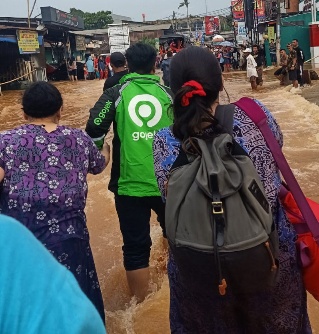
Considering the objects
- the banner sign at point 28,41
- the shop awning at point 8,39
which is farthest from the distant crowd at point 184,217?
the banner sign at point 28,41

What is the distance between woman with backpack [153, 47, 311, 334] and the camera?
1.75m

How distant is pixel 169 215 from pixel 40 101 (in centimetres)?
103

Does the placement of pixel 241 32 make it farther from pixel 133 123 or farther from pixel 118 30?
pixel 133 123

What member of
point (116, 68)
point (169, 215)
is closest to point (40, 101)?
point (169, 215)

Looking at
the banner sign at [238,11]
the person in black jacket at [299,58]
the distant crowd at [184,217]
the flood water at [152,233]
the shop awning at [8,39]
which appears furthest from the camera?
the banner sign at [238,11]

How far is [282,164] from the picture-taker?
5.94 feet

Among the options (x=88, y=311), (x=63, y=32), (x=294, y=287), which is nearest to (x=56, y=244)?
(x=294, y=287)

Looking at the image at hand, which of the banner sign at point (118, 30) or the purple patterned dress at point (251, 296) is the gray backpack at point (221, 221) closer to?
the purple patterned dress at point (251, 296)

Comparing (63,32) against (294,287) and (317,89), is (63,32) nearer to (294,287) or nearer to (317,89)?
(317,89)

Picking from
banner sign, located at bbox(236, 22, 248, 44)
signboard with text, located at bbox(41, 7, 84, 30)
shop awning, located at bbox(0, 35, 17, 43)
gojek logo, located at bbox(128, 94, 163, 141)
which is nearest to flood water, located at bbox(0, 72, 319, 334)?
gojek logo, located at bbox(128, 94, 163, 141)

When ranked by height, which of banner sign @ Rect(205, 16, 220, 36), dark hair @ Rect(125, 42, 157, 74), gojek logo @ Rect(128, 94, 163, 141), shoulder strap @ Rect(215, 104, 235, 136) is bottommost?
A: gojek logo @ Rect(128, 94, 163, 141)

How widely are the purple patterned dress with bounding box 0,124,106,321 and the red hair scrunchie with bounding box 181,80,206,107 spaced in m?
0.77

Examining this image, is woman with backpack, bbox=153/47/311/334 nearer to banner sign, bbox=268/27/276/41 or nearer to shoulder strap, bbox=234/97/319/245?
shoulder strap, bbox=234/97/319/245

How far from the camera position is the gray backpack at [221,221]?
5.09 feet
